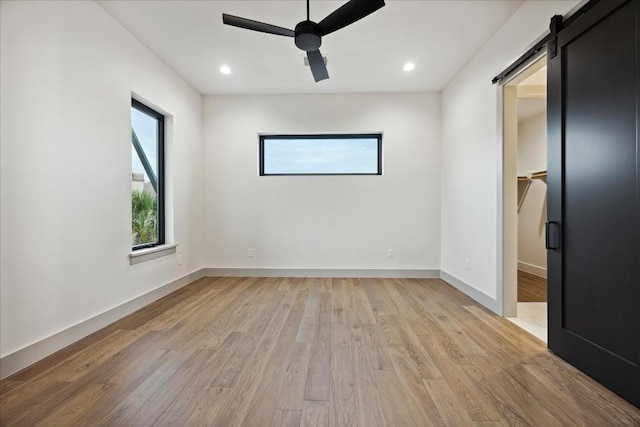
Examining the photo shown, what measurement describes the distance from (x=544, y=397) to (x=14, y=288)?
10.2 ft

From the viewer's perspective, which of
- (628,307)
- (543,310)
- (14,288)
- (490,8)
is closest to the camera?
(628,307)

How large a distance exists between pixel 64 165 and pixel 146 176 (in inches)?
51.3

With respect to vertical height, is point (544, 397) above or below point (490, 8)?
below

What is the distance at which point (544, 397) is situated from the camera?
164 cm

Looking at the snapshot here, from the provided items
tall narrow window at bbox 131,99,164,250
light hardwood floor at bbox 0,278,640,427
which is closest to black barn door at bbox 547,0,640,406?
light hardwood floor at bbox 0,278,640,427

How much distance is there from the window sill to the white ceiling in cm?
216

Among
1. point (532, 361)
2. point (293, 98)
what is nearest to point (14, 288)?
point (532, 361)

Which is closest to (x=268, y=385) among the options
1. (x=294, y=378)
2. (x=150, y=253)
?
(x=294, y=378)

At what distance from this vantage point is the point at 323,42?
10.6 ft

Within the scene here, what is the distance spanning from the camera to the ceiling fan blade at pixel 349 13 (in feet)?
6.67

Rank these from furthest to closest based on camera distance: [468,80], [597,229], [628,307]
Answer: [468,80] → [597,229] → [628,307]

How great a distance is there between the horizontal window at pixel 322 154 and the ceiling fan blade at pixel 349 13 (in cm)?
257

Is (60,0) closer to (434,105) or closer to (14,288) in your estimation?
(14,288)

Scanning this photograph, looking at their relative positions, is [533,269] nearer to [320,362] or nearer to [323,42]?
[320,362]
